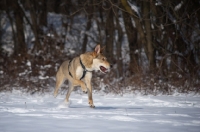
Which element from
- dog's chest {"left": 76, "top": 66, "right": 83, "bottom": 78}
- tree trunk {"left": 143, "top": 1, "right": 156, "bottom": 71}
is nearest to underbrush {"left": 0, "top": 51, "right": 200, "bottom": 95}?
tree trunk {"left": 143, "top": 1, "right": 156, "bottom": 71}

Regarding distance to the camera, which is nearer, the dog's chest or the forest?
the dog's chest

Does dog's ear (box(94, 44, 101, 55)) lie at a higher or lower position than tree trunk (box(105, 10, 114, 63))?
lower

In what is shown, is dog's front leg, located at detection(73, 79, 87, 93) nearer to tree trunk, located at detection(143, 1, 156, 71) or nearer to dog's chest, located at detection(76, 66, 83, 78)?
dog's chest, located at detection(76, 66, 83, 78)

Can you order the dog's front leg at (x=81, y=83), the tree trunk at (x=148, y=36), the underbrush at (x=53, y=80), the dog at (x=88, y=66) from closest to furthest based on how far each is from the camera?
the dog's front leg at (x=81, y=83) → the dog at (x=88, y=66) → the underbrush at (x=53, y=80) → the tree trunk at (x=148, y=36)

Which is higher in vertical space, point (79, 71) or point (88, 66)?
point (88, 66)

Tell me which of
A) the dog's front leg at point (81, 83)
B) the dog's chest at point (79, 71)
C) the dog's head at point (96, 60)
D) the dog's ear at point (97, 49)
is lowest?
the dog's front leg at point (81, 83)

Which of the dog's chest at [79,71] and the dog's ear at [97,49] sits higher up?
the dog's ear at [97,49]

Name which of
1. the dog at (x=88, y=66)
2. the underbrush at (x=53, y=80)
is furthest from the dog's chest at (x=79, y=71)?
the underbrush at (x=53, y=80)

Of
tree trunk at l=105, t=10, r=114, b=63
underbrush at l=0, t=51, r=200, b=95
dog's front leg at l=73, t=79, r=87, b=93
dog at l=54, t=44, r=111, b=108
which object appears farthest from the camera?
tree trunk at l=105, t=10, r=114, b=63

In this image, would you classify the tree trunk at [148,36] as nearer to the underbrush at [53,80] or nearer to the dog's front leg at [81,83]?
the underbrush at [53,80]

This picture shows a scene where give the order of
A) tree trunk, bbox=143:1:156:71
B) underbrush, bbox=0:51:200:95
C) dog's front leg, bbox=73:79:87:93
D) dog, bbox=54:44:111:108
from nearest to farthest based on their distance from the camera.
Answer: dog's front leg, bbox=73:79:87:93, dog, bbox=54:44:111:108, underbrush, bbox=0:51:200:95, tree trunk, bbox=143:1:156:71

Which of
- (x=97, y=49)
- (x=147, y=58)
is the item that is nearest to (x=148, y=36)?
(x=147, y=58)

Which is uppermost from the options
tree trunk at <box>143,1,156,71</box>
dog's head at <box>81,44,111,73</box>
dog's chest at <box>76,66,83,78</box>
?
tree trunk at <box>143,1,156,71</box>

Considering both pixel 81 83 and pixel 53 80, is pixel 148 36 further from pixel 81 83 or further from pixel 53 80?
pixel 81 83
